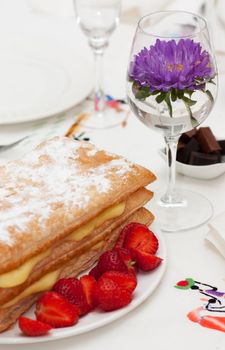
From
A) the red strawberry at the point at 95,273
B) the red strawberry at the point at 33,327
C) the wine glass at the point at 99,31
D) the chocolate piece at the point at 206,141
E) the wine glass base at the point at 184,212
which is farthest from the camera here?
the wine glass at the point at 99,31

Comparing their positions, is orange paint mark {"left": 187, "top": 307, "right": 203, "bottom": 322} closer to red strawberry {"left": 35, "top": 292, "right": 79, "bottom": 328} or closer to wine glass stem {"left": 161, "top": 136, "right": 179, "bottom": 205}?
red strawberry {"left": 35, "top": 292, "right": 79, "bottom": 328}

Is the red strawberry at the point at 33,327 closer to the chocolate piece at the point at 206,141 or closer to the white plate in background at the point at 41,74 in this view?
A: the chocolate piece at the point at 206,141

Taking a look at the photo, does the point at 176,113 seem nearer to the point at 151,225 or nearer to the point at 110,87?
the point at 151,225

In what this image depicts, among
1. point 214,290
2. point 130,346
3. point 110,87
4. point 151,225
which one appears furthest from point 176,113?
point 110,87

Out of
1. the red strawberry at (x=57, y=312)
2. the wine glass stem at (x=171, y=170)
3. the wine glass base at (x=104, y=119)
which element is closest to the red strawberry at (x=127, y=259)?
the red strawberry at (x=57, y=312)

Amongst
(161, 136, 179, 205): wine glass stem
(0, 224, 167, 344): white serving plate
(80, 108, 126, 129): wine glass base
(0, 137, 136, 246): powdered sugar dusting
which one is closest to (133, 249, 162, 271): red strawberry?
(0, 224, 167, 344): white serving plate

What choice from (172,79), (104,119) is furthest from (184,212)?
(104,119)
